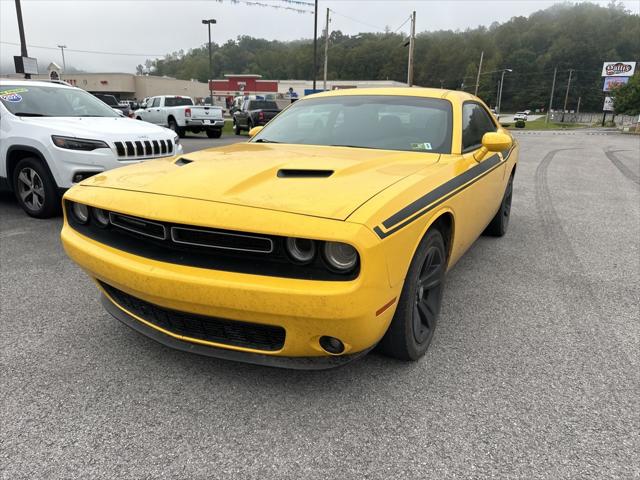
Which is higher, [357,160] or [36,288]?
[357,160]

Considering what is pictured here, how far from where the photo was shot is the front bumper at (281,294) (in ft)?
6.12

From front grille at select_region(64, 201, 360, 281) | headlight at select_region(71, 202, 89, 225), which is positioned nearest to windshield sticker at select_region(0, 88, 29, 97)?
headlight at select_region(71, 202, 89, 225)

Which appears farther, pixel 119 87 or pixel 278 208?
pixel 119 87

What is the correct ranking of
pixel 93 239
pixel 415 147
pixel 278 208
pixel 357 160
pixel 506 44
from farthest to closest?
pixel 506 44 → pixel 415 147 → pixel 357 160 → pixel 93 239 → pixel 278 208

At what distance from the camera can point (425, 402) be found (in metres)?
2.25

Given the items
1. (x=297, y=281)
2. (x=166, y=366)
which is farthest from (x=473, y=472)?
(x=166, y=366)

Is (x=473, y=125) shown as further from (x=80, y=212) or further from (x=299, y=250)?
(x=80, y=212)

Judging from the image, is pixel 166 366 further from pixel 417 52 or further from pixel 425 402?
pixel 417 52

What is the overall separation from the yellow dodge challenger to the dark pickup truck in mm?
17488

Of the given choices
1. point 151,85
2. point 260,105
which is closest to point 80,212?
point 260,105

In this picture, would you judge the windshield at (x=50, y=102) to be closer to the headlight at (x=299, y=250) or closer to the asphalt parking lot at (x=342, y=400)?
the asphalt parking lot at (x=342, y=400)

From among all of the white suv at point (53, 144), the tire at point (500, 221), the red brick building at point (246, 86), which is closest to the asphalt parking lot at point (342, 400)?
the tire at point (500, 221)

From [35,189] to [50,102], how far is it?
4.35ft

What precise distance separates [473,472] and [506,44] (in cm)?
12484
